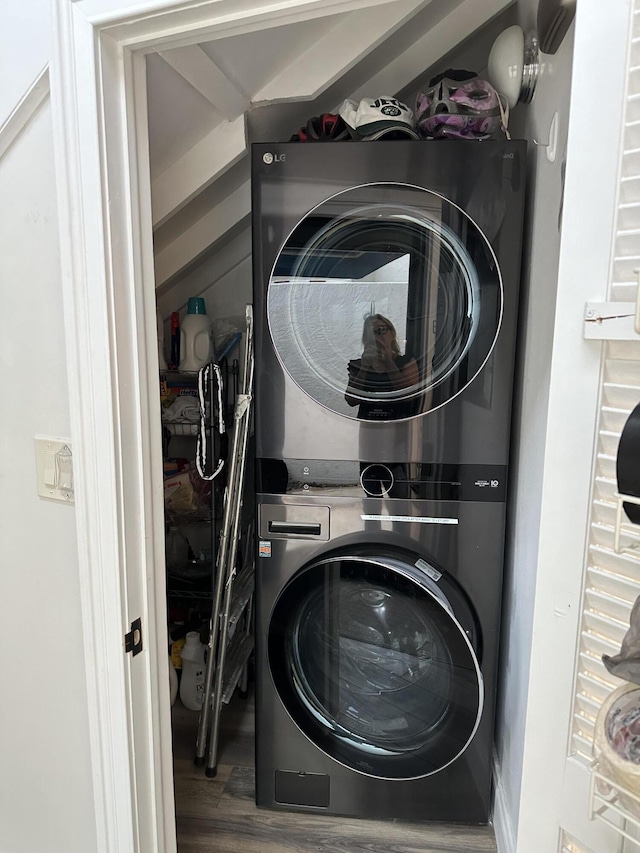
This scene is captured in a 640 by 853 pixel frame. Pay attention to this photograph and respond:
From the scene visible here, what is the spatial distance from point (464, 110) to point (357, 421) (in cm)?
83

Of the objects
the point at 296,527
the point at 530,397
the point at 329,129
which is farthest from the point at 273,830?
the point at 329,129

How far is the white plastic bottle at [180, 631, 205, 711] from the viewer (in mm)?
2154

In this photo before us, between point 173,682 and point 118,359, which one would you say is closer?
point 118,359

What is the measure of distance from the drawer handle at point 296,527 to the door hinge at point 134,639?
0.53 meters

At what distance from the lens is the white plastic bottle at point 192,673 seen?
7.07ft

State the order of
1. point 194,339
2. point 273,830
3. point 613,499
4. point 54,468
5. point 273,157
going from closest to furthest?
point 613,499
point 54,468
point 273,157
point 273,830
point 194,339

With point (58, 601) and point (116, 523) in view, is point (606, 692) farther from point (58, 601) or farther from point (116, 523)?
point (58, 601)

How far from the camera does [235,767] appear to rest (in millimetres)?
1952

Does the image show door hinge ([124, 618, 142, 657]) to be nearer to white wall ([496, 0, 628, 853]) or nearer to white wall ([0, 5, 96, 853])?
white wall ([0, 5, 96, 853])

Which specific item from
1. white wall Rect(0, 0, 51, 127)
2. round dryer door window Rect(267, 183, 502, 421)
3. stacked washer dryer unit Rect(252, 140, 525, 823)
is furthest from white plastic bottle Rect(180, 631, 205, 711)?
white wall Rect(0, 0, 51, 127)

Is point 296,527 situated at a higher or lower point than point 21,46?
lower

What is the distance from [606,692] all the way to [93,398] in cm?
88

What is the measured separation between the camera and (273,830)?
1.71m

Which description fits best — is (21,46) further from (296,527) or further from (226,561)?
(226,561)
